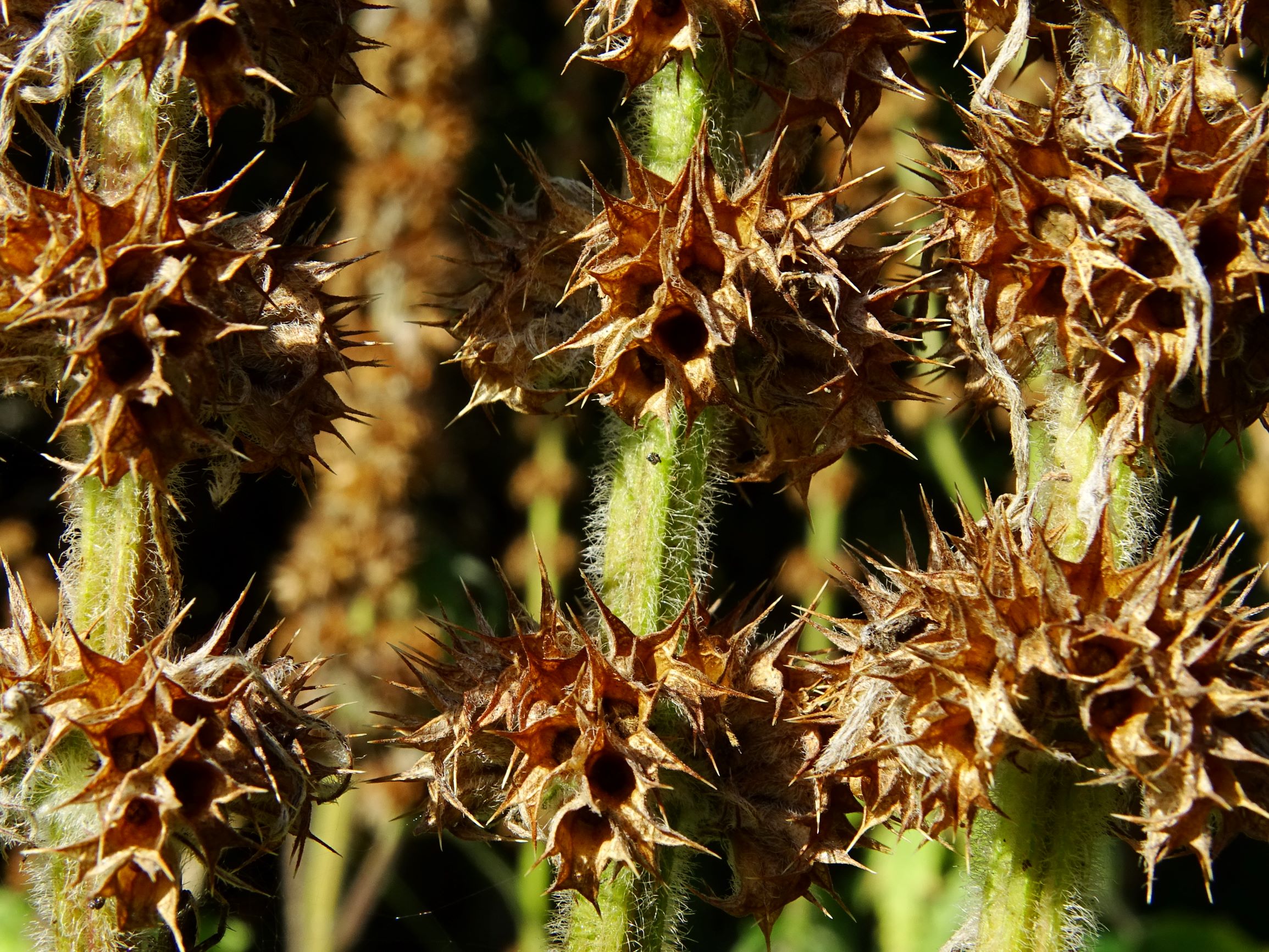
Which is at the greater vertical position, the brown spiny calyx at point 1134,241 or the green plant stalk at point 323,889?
the brown spiny calyx at point 1134,241

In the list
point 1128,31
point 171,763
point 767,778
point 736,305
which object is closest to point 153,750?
point 171,763

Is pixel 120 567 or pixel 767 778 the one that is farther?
pixel 767 778

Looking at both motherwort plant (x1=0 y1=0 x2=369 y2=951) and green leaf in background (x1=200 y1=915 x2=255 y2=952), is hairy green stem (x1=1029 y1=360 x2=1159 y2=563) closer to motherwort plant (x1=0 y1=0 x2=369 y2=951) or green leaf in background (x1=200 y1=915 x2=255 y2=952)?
motherwort plant (x1=0 y1=0 x2=369 y2=951)

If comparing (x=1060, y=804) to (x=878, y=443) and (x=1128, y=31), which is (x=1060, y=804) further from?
(x=1128, y=31)

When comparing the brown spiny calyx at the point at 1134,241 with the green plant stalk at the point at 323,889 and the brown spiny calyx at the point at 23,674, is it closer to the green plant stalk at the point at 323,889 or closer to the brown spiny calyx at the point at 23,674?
the brown spiny calyx at the point at 23,674

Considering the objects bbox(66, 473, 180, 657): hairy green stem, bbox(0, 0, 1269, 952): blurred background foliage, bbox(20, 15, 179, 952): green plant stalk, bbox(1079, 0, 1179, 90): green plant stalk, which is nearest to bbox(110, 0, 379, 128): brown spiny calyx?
bbox(20, 15, 179, 952): green plant stalk

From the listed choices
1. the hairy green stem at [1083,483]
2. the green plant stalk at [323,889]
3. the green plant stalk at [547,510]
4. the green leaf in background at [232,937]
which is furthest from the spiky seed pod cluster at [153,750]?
the green plant stalk at [547,510]

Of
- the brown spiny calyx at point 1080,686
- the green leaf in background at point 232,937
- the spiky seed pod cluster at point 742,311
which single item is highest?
the spiky seed pod cluster at point 742,311

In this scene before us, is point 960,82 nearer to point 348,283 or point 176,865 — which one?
point 348,283
